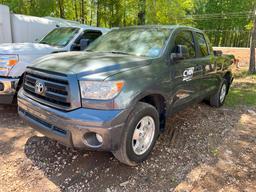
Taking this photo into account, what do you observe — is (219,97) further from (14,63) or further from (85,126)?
(14,63)

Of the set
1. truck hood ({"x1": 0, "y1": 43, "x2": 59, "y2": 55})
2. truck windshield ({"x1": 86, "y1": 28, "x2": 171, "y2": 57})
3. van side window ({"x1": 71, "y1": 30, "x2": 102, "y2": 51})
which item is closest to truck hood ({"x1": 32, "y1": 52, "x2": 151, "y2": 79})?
truck windshield ({"x1": 86, "y1": 28, "x2": 171, "y2": 57})

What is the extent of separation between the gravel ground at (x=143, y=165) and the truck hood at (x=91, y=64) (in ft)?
4.05

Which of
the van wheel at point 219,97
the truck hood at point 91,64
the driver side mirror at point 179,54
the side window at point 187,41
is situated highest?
the side window at point 187,41

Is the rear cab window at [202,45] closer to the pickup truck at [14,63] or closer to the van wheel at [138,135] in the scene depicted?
the van wheel at [138,135]

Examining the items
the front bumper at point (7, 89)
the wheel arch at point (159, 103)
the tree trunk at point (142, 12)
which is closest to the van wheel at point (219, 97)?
the wheel arch at point (159, 103)

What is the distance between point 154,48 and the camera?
3646 millimetres

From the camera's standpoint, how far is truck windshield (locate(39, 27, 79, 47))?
6.18 m

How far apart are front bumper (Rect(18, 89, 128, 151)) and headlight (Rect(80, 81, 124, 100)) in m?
0.15

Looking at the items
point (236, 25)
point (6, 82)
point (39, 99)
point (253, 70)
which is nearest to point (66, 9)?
point (253, 70)

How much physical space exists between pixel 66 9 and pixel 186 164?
19.3m

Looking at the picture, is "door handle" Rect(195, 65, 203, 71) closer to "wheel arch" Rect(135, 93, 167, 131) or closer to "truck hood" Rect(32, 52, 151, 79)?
"wheel arch" Rect(135, 93, 167, 131)

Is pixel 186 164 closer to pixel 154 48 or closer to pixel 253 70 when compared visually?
pixel 154 48

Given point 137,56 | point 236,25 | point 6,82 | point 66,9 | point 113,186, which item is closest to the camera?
point 113,186

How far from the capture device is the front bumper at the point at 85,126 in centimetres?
262
